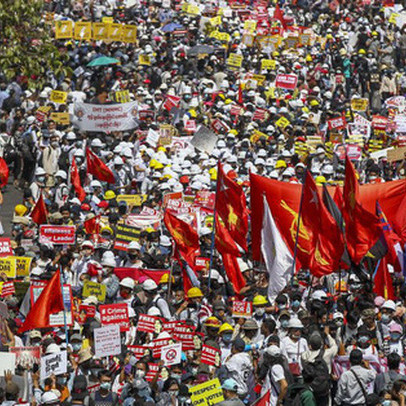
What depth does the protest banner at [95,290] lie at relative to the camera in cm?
1886

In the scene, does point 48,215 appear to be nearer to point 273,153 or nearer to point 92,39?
point 273,153

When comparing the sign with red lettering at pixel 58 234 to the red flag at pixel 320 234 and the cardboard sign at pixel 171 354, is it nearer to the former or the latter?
the red flag at pixel 320 234

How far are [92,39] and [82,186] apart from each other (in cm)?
1128

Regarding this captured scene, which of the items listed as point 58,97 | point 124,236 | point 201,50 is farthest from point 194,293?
point 201,50

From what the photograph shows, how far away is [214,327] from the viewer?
1692cm

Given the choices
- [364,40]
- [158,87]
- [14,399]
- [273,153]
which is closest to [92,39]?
[158,87]

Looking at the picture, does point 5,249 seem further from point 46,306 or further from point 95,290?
point 46,306

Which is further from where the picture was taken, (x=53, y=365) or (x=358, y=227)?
(x=358, y=227)

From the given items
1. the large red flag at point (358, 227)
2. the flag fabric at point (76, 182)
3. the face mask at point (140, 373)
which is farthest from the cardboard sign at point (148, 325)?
the flag fabric at point (76, 182)

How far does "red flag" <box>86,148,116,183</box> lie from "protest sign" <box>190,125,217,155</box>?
7.59ft

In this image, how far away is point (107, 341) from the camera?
53.8ft

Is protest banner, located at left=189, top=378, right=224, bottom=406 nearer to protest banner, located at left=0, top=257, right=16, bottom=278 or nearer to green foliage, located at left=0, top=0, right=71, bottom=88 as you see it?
protest banner, located at left=0, top=257, right=16, bottom=278

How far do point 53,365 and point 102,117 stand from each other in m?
12.9

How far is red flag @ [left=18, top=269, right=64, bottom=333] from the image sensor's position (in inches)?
687
